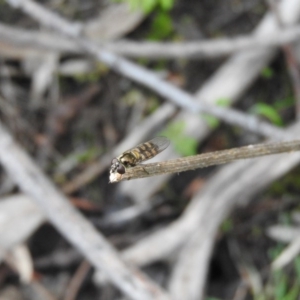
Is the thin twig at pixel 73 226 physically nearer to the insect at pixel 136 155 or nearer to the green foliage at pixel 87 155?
the green foliage at pixel 87 155

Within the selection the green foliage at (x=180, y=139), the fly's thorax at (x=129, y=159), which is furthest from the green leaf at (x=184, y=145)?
the fly's thorax at (x=129, y=159)

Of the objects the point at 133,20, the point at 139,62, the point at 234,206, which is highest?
the point at 133,20

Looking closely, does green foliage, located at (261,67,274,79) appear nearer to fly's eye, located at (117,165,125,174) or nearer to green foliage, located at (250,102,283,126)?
green foliage, located at (250,102,283,126)

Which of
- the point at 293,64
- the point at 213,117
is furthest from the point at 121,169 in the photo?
the point at 293,64

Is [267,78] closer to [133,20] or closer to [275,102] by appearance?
[275,102]

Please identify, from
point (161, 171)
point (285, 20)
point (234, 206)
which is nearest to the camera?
point (161, 171)

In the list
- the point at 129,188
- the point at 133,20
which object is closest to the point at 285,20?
the point at 133,20

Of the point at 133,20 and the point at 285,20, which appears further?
the point at 133,20
